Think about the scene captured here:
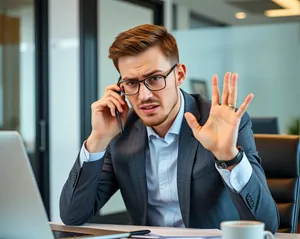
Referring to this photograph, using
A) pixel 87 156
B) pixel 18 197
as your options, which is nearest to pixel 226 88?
pixel 87 156

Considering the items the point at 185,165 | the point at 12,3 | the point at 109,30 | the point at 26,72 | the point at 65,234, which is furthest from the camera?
the point at 109,30

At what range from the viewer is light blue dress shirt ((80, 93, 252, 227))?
6.95 feet

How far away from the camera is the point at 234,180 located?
1814 mm

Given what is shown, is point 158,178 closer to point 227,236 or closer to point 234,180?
point 234,180

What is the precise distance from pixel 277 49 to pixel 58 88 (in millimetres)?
2032

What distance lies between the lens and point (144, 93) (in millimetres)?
2098

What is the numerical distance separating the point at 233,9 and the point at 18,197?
4915 millimetres

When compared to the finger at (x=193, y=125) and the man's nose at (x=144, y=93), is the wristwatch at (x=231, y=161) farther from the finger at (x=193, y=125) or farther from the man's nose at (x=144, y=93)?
the man's nose at (x=144, y=93)

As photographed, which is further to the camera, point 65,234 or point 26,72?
point 26,72

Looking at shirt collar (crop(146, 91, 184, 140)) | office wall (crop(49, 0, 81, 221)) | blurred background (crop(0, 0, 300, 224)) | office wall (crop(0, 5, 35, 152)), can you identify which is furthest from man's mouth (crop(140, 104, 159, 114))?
office wall (crop(49, 0, 81, 221))

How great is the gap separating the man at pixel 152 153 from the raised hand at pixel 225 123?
78mm

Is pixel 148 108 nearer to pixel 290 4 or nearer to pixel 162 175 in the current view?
pixel 162 175

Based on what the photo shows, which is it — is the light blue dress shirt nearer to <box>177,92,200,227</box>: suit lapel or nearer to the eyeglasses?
<box>177,92,200,227</box>: suit lapel

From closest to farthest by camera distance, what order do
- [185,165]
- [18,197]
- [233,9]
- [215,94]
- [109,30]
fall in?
[18,197]
[215,94]
[185,165]
[109,30]
[233,9]
